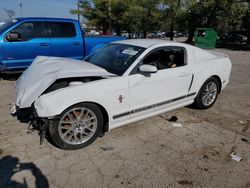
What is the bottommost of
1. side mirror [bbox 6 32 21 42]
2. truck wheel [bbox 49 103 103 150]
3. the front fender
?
truck wheel [bbox 49 103 103 150]

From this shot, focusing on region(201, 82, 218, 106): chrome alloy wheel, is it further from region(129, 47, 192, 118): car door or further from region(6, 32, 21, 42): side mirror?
region(6, 32, 21, 42): side mirror

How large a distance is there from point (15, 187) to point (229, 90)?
229 inches

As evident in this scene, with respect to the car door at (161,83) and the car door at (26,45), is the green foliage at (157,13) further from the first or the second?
the car door at (161,83)

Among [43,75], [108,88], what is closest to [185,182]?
[108,88]

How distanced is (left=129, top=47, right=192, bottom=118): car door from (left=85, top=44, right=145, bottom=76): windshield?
0.20 m

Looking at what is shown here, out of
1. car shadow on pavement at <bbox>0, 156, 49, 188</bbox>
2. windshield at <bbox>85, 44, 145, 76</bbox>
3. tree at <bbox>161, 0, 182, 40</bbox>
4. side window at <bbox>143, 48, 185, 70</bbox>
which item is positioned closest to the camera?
car shadow on pavement at <bbox>0, 156, 49, 188</bbox>

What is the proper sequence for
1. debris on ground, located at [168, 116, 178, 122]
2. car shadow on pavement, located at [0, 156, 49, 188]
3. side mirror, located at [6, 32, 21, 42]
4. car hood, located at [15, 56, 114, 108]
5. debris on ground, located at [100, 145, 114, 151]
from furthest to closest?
1. side mirror, located at [6, 32, 21, 42]
2. debris on ground, located at [168, 116, 178, 122]
3. debris on ground, located at [100, 145, 114, 151]
4. car hood, located at [15, 56, 114, 108]
5. car shadow on pavement, located at [0, 156, 49, 188]

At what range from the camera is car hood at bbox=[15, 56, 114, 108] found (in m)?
3.08

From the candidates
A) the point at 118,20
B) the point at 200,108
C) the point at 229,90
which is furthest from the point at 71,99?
the point at 118,20

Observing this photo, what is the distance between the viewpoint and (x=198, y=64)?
4.35m

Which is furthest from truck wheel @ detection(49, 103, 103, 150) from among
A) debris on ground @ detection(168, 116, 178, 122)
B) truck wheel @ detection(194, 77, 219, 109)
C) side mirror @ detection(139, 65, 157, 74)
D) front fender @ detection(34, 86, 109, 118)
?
truck wheel @ detection(194, 77, 219, 109)

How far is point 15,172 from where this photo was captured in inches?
108

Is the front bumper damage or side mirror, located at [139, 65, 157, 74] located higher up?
side mirror, located at [139, 65, 157, 74]

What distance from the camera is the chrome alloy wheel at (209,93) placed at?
4.69 metres
